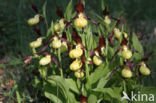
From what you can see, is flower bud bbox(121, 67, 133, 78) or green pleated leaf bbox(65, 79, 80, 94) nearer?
flower bud bbox(121, 67, 133, 78)

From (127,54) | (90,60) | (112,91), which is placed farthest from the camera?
(90,60)

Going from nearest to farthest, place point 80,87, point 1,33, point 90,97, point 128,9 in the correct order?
point 90,97 → point 80,87 → point 1,33 → point 128,9

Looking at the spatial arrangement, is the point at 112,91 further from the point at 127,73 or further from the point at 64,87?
the point at 64,87

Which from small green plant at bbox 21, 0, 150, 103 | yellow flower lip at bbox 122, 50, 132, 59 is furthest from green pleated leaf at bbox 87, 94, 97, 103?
yellow flower lip at bbox 122, 50, 132, 59

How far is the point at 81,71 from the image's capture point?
1607 mm

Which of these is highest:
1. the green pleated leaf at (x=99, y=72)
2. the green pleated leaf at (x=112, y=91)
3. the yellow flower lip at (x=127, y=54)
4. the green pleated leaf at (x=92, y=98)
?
the yellow flower lip at (x=127, y=54)

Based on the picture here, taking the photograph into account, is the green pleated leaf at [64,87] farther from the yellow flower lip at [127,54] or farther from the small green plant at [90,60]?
the yellow flower lip at [127,54]

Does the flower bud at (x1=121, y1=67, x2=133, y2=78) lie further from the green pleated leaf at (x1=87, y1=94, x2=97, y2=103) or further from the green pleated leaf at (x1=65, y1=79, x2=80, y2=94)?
the green pleated leaf at (x1=65, y1=79, x2=80, y2=94)

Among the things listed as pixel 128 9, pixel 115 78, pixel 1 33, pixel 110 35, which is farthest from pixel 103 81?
pixel 128 9

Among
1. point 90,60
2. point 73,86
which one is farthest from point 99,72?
point 73,86

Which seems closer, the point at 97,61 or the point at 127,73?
the point at 127,73

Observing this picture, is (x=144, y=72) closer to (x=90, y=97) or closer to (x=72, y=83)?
(x=90, y=97)

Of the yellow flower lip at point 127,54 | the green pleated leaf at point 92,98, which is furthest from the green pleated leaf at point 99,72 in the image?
the yellow flower lip at point 127,54

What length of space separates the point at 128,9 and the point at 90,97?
3500 millimetres
